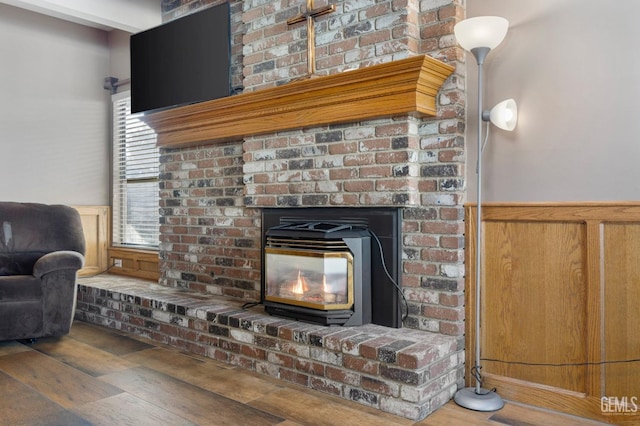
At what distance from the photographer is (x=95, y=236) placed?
195 inches

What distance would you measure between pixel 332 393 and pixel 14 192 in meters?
3.48

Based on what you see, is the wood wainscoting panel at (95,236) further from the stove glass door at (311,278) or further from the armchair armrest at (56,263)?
the stove glass door at (311,278)

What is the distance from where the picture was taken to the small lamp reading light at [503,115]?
2.34 m

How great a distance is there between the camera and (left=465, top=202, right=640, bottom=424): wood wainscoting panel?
213 cm

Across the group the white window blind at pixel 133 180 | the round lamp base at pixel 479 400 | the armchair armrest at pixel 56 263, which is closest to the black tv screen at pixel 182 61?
the white window blind at pixel 133 180

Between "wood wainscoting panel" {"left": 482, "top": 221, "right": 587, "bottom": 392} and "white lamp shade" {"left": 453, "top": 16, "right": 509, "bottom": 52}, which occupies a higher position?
"white lamp shade" {"left": 453, "top": 16, "right": 509, "bottom": 52}

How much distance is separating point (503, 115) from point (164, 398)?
6.58 feet

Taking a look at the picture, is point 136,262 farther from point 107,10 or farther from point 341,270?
point 341,270

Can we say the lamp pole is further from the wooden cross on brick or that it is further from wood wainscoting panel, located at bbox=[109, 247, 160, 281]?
wood wainscoting panel, located at bbox=[109, 247, 160, 281]

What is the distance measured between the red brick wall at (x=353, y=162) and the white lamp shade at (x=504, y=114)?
21 cm

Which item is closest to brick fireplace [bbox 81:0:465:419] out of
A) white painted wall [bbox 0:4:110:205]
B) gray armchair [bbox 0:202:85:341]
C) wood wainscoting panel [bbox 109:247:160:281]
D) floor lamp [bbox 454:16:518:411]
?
floor lamp [bbox 454:16:518:411]

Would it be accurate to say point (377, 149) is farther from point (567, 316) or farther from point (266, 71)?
point (567, 316)

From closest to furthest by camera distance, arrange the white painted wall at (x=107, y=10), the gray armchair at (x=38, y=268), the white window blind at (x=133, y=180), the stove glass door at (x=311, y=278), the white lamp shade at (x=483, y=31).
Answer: the white lamp shade at (x=483, y=31), the stove glass door at (x=311, y=278), the gray armchair at (x=38, y=268), the white painted wall at (x=107, y=10), the white window blind at (x=133, y=180)

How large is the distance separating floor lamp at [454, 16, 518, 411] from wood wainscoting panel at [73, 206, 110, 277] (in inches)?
146
